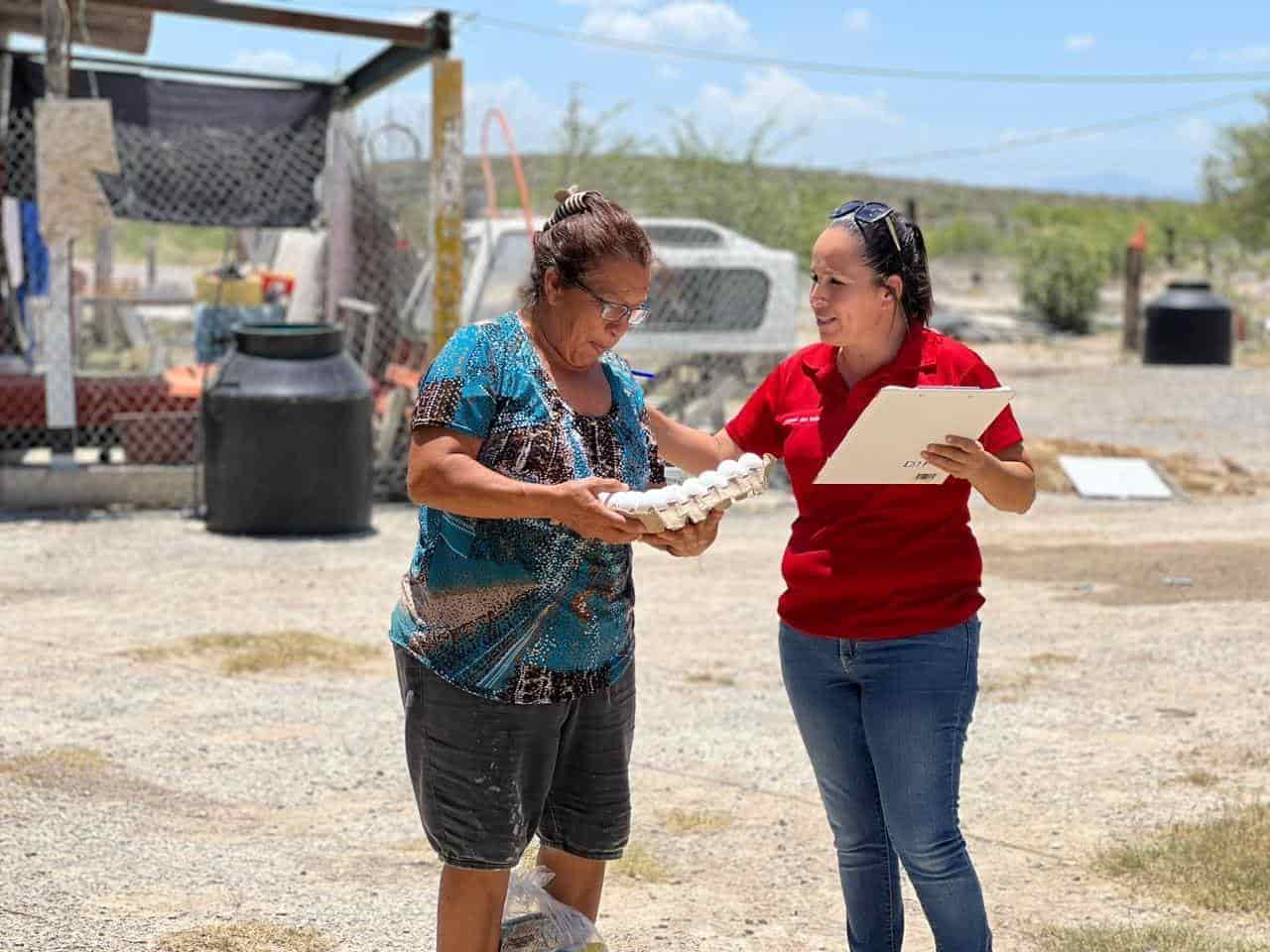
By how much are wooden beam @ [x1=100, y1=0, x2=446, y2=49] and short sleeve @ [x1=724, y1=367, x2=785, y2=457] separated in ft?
25.1

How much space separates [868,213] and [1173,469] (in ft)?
34.4

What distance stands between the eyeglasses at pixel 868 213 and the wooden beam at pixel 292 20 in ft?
25.3

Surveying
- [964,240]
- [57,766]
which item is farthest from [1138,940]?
[964,240]

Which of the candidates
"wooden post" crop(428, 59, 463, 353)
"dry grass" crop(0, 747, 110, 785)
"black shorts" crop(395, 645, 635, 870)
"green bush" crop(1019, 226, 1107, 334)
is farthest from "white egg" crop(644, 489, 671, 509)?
"green bush" crop(1019, 226, 1107, 334)

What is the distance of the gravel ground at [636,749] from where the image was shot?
4.24m

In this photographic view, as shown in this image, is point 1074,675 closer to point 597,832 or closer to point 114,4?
point 597,832

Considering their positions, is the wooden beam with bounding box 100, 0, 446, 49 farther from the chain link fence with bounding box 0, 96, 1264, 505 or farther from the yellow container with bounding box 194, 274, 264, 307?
the yellow container with bounding box 194, 274, 264, 307

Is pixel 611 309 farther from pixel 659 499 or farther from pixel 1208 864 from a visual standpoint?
pixel 1208 864

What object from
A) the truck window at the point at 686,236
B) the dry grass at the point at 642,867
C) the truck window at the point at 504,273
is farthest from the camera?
the truck window at the point at 686,236

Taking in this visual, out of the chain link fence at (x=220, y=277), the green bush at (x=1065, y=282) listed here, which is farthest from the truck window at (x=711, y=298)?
the green bush at (x=1065, y=282)

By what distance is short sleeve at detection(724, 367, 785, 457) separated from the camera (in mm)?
3326

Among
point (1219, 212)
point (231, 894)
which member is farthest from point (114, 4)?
point (1219, 212)

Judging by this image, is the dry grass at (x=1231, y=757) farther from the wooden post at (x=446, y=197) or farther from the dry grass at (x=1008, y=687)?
the wooden post at (x=446, y=197)

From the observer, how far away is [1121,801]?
5.14 m
